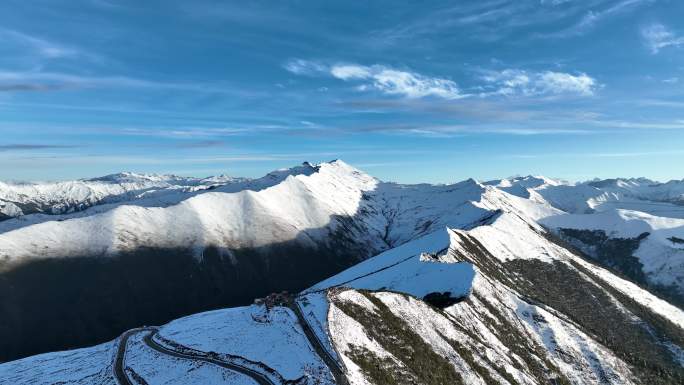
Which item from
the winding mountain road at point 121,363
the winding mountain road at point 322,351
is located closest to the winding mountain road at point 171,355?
the winding mountain road at point 121,363

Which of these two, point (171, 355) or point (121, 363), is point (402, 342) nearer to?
point (171, 355)

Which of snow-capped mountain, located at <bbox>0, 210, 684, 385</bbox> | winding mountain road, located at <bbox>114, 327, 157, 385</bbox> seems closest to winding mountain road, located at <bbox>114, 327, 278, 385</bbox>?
winding mountain road, located at <bbox>114, 327, 157, 385</bbox>

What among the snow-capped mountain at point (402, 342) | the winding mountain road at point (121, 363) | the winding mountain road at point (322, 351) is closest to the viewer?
the winding mountain road at point (322, 351)

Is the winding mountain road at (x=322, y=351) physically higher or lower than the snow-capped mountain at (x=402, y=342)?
higher

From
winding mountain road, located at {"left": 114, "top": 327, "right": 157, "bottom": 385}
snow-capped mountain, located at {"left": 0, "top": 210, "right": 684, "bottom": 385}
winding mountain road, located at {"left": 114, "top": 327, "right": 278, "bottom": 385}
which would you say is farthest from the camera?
snow-capped mountain, located at {"left": 0, "top": 210, "right": 684, "bottom": 385}

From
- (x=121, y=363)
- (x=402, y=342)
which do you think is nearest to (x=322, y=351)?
(x=402, y=342)

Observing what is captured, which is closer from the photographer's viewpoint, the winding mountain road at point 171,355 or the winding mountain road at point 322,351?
the winding mountain road at point 322,351

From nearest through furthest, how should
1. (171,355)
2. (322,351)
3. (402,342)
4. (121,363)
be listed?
1. (322,351)
2. (171,355)
3. (121,363)
4. (402,342)

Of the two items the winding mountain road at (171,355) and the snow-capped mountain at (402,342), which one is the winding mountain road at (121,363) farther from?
the snow-capped mountain at (402,342)

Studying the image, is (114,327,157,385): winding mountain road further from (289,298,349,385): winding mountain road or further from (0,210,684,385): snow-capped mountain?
(289,298,349,385): winding mountain road

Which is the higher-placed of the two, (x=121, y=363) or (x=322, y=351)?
(x=322, y=351)

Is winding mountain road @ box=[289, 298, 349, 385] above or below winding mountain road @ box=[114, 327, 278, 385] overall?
above
